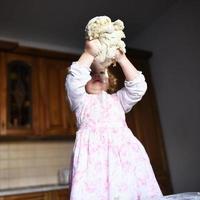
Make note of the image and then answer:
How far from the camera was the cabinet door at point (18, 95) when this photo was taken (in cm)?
197

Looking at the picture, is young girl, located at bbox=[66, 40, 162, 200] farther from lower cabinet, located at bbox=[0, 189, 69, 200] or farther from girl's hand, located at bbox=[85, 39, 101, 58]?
lower cabinet, located at bbox=[0, 189, 69, 200]

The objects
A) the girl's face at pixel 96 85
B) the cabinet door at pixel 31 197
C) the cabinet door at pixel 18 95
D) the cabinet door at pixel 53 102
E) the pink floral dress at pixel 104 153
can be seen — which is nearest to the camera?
Answer: the pink floral dress at pixel 104 153

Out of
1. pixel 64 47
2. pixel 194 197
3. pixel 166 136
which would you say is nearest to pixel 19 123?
pixel 64 47

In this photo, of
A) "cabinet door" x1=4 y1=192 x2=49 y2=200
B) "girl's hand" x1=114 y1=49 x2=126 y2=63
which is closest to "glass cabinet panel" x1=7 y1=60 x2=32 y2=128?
"cabinet door" x1=4 y1=192 x2=49 y2=200

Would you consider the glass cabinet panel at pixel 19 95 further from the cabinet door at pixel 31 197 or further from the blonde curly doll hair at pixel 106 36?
the blonde curly doll hair at pixel 106 36

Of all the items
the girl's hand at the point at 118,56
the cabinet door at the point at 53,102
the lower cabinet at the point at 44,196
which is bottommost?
the lower cabinet at the point at 44,196

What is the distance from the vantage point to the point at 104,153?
2.04 feet

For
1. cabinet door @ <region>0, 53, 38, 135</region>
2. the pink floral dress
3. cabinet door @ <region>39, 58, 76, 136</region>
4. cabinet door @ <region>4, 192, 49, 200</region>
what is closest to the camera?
the pink floral dress

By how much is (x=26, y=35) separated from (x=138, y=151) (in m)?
2.12

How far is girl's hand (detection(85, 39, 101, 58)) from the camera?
1.96 feet

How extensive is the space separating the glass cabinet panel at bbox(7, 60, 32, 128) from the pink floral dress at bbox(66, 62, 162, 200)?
1443 millimetres

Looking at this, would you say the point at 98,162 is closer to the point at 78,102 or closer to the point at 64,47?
the point at 78,102

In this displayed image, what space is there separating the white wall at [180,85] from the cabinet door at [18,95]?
44.8 inches

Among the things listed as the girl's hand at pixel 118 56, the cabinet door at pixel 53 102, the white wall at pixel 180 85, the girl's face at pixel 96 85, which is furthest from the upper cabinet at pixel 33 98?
the girl's hand at pixel 118 56
